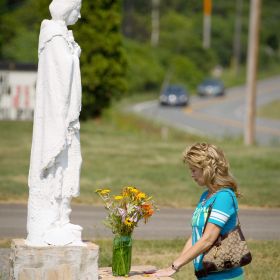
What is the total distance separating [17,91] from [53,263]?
75.8 ft

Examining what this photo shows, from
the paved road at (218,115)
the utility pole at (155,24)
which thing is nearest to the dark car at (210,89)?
the paved road at (218,115)

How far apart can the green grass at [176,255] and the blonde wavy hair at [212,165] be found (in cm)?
396

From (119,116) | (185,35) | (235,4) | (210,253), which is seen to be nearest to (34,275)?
(210,253)

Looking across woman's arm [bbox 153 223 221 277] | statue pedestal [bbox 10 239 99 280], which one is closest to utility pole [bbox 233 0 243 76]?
statue pedestal [bbox 10 239 99 280]

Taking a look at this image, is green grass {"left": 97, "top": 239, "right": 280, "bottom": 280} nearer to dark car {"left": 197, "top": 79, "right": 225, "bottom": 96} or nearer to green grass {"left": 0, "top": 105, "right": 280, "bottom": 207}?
green grass {"left": 0, "top": 105, "right": 280, "bottom": 207}

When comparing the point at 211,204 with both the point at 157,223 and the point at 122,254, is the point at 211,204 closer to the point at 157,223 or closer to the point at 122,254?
the point at 122,254

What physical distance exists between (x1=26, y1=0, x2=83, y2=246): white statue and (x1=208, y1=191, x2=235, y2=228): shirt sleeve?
1953 millimetres

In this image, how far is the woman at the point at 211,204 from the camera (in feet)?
24.0

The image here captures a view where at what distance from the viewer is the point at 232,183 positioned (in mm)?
7438

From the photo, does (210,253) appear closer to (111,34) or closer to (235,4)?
(111,34)

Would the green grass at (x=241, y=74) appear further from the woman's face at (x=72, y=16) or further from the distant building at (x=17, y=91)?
the woman's face at (x=72, y=16)

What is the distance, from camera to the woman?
7301mm

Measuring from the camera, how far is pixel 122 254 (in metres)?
8.97

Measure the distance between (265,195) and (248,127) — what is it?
13.5 m
